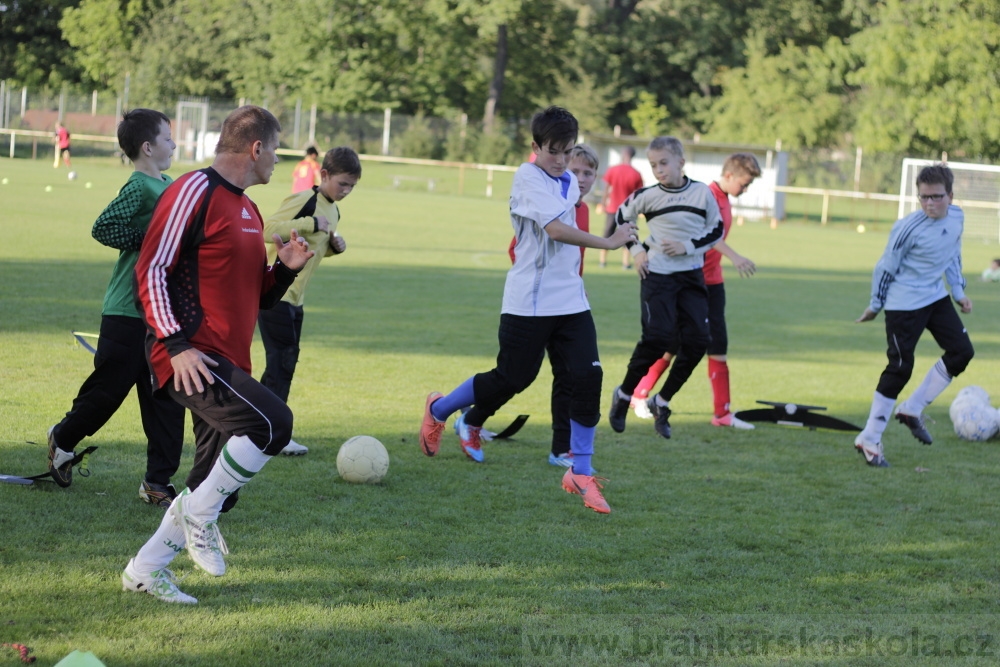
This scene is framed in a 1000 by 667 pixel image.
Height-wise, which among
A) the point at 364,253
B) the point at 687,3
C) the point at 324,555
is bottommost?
the point at 324,555

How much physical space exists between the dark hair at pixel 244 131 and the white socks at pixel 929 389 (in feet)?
18.0

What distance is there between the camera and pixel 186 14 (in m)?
61.4

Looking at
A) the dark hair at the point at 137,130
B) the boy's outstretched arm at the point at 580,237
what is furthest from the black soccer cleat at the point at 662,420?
the dark hair at the point at 137,130

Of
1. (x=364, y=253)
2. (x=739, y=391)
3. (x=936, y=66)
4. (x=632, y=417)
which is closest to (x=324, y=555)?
(x=632, y=417)

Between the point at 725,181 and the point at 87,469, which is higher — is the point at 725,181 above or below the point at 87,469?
above

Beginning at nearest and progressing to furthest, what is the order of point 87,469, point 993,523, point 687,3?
point 87,469, point 993,523, point 687,3

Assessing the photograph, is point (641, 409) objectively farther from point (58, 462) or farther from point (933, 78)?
point (933, 78)

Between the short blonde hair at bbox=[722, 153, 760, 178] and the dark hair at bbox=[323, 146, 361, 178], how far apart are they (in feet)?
9.86

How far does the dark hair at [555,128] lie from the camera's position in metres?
5.64

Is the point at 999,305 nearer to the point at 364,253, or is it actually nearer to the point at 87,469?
the point at 364,253

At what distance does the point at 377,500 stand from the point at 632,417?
11.2ft

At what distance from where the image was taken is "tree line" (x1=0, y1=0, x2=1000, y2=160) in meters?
51.3

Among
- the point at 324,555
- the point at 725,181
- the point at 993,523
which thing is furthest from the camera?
the point at 725,181

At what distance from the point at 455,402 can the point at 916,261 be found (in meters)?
3.21
